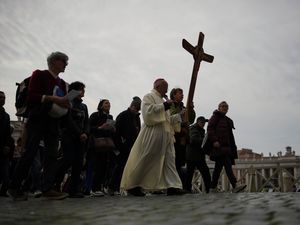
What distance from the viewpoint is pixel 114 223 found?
229 centimetres

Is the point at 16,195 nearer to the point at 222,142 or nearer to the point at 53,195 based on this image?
the point at 53,195

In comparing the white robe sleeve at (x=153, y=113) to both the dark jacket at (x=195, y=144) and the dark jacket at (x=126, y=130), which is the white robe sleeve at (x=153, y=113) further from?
the dark jacket at (x=195, y=144)

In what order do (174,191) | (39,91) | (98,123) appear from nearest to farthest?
(39,91)
(174,191)
(98,123)

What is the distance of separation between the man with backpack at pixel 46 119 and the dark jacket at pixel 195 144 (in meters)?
3.67

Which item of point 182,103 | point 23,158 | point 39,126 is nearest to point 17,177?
point 23,158

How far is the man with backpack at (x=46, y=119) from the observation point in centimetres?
498

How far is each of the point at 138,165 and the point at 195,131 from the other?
2786mm

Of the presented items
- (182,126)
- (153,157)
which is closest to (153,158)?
(153,157)

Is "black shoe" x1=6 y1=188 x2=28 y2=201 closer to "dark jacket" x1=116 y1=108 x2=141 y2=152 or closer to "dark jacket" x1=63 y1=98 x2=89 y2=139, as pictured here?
"dark jacket" x1=63 y1=98 x2=89 y2=139

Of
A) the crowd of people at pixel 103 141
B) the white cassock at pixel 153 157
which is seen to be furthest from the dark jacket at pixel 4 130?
the white cassock at pixel 153 157

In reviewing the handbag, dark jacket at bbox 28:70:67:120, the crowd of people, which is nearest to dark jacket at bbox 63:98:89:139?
the crowd of people

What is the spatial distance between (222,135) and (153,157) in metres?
2.37

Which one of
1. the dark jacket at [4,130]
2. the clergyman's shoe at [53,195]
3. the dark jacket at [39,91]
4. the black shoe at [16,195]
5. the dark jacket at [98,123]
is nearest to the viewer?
the black shoe at [16,195]

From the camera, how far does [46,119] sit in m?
5.20
